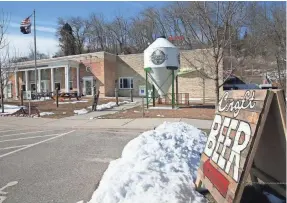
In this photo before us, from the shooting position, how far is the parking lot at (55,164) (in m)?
4.75

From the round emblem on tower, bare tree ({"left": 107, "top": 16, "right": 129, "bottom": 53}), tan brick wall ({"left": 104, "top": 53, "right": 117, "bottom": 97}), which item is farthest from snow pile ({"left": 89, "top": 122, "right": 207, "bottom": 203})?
bare tree ({"left": 107, "top": 16, "right": 129, "bottom": 53})

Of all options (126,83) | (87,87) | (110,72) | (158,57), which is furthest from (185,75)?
(158,57)

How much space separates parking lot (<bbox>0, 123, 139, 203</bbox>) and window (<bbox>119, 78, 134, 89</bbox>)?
2796 centimetres

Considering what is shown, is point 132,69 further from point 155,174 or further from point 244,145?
point 244,145

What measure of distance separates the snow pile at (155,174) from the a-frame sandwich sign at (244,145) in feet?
1.33

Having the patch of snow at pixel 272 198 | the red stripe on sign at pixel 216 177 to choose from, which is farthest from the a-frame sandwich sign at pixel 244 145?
the patch of snow at pixel 272 198

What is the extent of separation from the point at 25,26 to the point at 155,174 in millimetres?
34559

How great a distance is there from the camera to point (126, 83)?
3925 centimetres

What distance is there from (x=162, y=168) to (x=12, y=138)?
22.6 ft

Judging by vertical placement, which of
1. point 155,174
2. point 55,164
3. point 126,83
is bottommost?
point 55,164

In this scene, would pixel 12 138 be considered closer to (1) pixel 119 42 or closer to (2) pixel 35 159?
(2) pixel 35 159

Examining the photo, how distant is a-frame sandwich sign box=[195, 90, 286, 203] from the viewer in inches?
126

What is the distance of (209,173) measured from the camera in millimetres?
4117

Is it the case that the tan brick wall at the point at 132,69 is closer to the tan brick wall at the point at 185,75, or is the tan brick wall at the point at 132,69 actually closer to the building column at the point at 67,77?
the tan brick wall at the point at 185,75
